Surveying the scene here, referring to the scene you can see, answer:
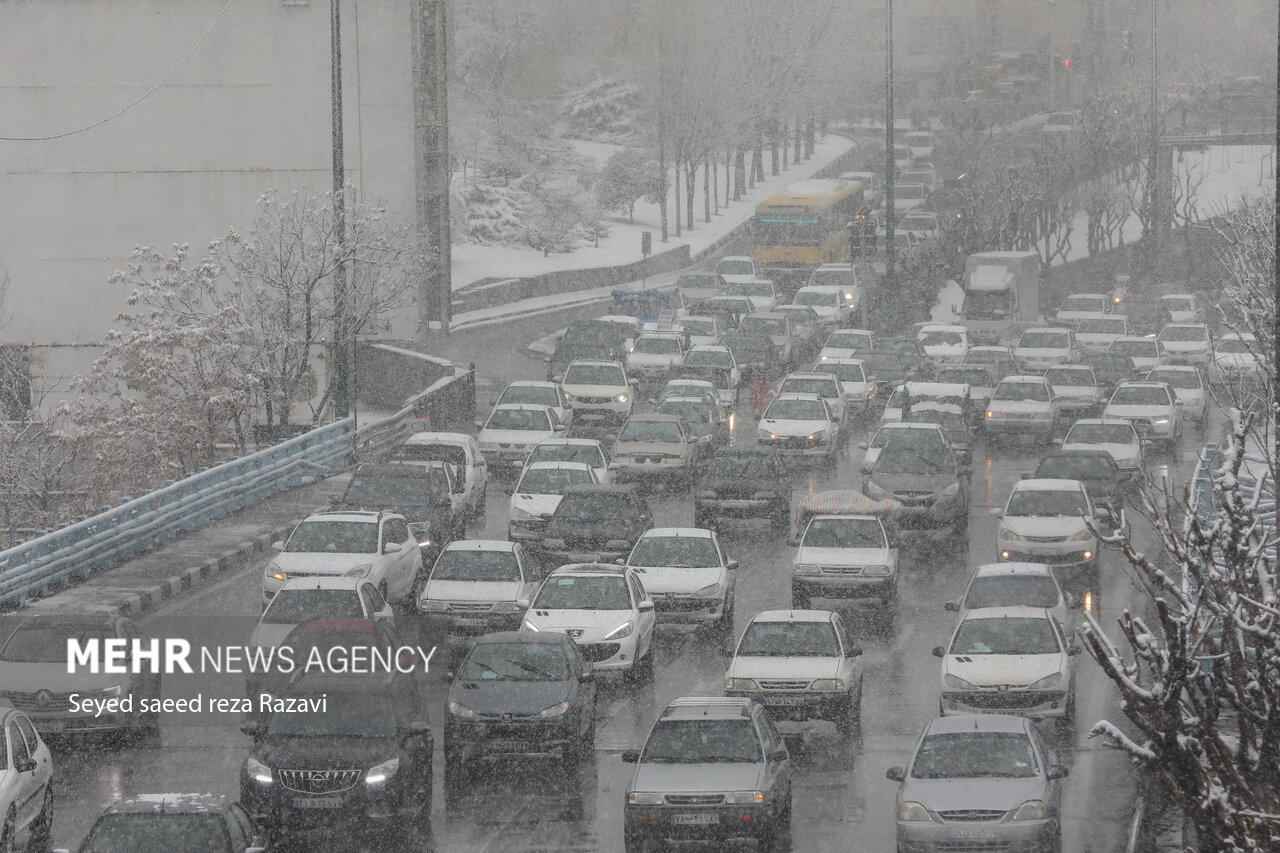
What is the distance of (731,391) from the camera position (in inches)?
1614

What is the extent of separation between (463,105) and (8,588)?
232 feet

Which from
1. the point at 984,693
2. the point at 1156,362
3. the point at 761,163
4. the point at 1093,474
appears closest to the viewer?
the point at 984,693

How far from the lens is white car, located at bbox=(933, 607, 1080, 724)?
62.2 feet

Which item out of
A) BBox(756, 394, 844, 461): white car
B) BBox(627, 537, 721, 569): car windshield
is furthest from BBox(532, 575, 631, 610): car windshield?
BBox(756, 394, 844, 461): white car

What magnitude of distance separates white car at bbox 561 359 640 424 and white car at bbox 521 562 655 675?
15.8 metres

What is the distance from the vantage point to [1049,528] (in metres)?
26.1

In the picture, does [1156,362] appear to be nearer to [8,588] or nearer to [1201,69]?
[8,588]

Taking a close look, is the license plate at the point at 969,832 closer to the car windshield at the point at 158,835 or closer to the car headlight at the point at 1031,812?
the car headlight at the point at 1031,812

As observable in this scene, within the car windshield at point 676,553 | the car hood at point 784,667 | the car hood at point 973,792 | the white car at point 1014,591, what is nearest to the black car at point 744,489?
the car windshield at point 676,553

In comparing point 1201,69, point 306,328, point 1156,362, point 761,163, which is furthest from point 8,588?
point 1201,69

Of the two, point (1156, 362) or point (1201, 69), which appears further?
point (1201, 69)

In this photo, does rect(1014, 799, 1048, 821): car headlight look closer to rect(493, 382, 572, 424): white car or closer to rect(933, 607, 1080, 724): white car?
rect(933, 607, 1080, 724): white car

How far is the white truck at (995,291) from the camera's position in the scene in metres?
53.3

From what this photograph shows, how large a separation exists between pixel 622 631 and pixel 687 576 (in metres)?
2.70
